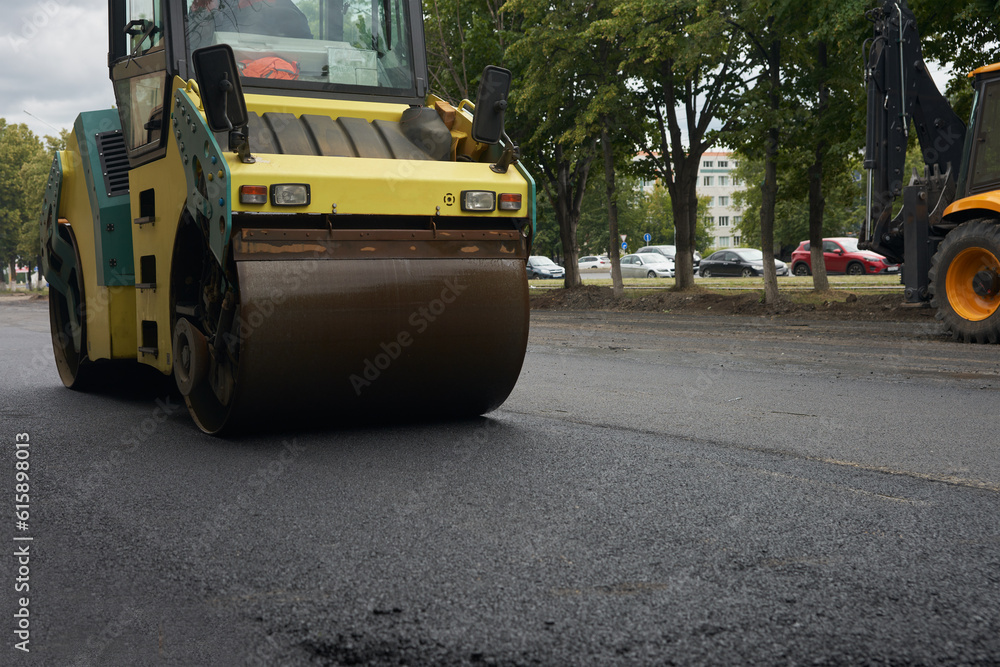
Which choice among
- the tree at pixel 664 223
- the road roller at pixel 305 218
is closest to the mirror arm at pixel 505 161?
the road roller at pixel 305 218

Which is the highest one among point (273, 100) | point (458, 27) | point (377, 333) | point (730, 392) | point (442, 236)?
point (458, 27)

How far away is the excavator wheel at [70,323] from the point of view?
7.82 metres

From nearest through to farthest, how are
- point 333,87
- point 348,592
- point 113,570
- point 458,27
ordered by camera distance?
point 348,592 < point 113,570 < point 333,87 < point 458,27

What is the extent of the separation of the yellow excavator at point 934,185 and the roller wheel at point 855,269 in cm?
2273

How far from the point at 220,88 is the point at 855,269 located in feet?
114

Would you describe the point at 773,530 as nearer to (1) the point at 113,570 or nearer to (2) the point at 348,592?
(2) the point at 348,592

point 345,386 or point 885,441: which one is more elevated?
point 345,386

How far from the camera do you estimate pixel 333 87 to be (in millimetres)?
6453

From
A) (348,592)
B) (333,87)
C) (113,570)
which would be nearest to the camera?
(348,592)

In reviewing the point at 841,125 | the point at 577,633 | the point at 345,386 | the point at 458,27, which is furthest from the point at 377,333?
the point at 458,27

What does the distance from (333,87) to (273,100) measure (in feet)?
1.77

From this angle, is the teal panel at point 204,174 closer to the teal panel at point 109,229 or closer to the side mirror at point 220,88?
the side mirror at point 220,88

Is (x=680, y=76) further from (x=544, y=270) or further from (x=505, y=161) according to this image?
(x=544, y=270)

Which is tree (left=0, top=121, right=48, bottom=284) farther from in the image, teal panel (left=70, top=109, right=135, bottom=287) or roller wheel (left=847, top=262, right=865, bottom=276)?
teal panel (left=70, top=109, right=135, bottom=287)
